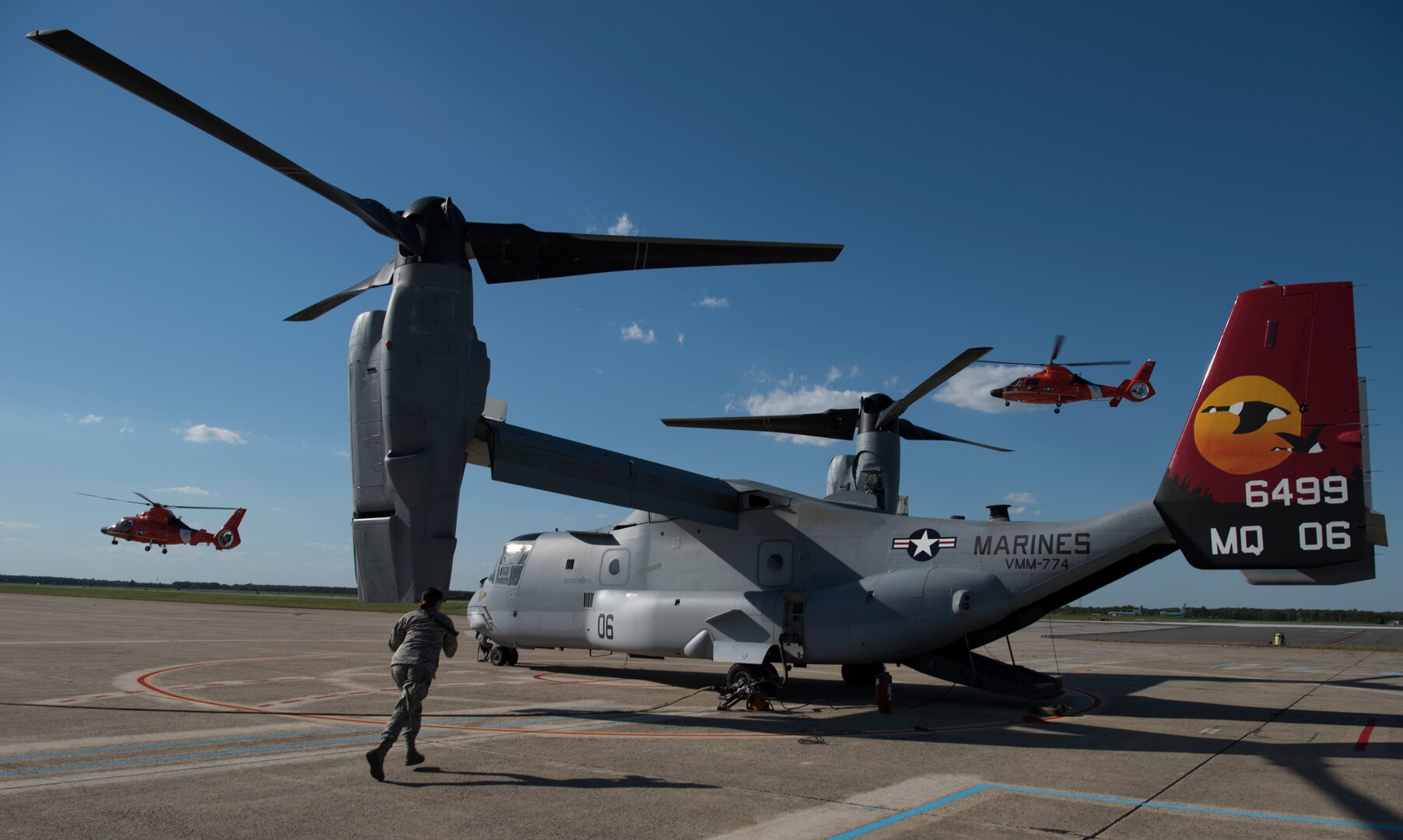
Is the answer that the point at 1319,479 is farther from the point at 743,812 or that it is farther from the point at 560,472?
the point at 560,472

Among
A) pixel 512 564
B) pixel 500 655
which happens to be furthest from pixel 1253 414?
pixel 500 655

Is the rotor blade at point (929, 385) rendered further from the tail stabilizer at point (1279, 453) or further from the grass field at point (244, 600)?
the grass field at point (244, 600)

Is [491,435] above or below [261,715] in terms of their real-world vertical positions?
above

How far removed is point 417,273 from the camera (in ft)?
34.5

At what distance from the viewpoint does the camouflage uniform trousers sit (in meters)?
7.16

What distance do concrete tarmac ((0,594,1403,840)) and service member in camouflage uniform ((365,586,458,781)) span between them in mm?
270

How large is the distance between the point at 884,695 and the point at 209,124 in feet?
36.6

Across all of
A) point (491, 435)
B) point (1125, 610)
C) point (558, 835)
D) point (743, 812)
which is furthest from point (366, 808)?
point (1125, 610)

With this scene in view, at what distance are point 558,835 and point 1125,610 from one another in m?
136

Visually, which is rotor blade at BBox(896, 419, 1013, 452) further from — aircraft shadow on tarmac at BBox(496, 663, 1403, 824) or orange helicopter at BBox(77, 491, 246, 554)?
orange helicopter at BBox(77, 491, 246, 554)

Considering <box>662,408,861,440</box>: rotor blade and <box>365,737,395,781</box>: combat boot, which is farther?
<box>662,408,861,440</box>: rotor blade

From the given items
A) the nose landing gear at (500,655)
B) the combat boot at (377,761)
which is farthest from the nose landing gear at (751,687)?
the nose landing gear at (500,655)

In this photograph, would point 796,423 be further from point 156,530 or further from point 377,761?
point 156,530

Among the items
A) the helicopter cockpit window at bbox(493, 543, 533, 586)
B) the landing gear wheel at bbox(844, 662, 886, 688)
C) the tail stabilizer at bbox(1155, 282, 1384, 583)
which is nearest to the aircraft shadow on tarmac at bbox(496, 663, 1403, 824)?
the landing gear wheel at bbox(844, 662, 886, 688)
